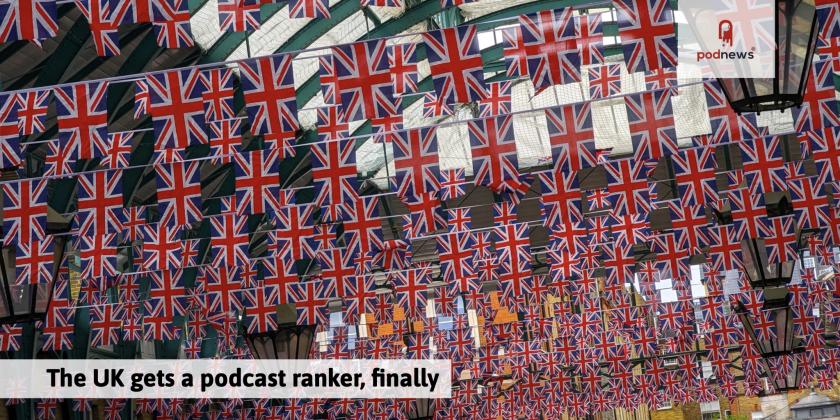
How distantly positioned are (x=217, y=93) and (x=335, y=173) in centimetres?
228

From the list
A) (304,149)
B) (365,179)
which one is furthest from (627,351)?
(304,149)

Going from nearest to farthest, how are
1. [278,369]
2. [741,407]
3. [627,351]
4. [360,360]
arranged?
[278,369] → [360,360] → [627,351] → [741,407]

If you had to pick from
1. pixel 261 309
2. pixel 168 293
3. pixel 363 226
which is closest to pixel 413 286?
pixel 261 309

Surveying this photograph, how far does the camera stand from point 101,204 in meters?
14.8

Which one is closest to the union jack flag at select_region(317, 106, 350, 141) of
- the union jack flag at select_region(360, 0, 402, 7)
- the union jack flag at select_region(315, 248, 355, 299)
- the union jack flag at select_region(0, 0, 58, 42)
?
the union jack flag at select_region(315, 248, 355, 299)

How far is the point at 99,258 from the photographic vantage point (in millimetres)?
15266

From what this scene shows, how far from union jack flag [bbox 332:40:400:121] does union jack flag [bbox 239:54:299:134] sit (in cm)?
60

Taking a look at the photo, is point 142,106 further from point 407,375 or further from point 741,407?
point 741,407

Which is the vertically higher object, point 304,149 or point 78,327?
point 304,149

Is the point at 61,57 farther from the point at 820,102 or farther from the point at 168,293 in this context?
the point at 820,102

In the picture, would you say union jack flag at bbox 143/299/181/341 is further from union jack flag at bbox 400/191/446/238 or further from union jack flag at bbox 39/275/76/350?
union jack flag at bbox 400/191/446/238

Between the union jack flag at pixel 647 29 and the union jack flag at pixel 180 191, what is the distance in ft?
20.1

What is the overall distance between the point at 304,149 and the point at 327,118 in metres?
3.57

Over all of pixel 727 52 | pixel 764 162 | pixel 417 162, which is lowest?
pixel 727 52
